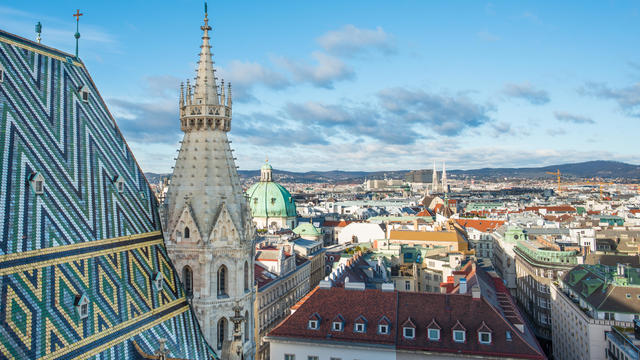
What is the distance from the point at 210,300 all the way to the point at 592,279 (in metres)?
48.0

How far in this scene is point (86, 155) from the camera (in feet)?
81.7

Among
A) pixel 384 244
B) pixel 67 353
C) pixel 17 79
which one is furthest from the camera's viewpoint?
pixel 384 244

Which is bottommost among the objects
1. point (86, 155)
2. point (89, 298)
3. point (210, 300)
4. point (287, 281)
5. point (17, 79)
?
point (287, 281)

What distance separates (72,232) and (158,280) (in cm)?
545

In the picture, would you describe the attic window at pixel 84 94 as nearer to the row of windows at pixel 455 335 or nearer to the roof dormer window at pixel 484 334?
the row of windows at pixel 455 335

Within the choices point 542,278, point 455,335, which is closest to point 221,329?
point 455,335

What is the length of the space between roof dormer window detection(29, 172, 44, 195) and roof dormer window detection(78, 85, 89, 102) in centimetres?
713

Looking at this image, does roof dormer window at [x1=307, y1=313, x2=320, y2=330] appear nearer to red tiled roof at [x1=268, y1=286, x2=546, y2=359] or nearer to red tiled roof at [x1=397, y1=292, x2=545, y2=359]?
red tiled roof at [x1=268, y1=286, x2=546, y2=359]

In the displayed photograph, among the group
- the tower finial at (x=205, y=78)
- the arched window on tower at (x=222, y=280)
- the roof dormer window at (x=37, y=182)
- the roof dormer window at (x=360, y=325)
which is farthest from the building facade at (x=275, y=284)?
the roof dormer window at (x=37, y=182)

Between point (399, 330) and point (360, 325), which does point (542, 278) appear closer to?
point (399, 330)

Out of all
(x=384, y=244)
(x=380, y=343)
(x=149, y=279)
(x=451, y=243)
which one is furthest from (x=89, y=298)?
(x=451, y=243)

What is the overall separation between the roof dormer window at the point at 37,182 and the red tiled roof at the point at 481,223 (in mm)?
127096

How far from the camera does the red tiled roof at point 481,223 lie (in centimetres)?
13712

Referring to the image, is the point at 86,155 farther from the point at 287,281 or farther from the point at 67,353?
the point at 287,281
